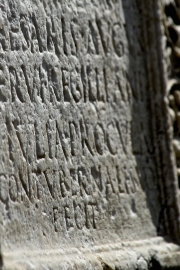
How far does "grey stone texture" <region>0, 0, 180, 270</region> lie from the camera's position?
9.21ft

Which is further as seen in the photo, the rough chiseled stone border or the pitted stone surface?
the rough chiseled stone border

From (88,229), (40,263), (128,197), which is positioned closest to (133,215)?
(128,197)

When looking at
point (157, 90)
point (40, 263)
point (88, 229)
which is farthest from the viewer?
point (157, 90)

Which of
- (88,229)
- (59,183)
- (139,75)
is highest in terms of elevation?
(139,75)

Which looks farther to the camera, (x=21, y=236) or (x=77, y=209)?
(x=77, y=209)

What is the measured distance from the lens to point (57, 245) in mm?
2881

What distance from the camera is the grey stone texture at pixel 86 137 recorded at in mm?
2807

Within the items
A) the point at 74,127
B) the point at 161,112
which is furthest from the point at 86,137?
the point at 161,112

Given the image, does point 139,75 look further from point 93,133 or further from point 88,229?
point 88,229

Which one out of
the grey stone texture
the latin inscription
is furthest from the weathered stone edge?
the latin inscription

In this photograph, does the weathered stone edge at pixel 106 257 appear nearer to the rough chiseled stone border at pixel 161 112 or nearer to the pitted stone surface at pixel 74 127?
the pitted stone surface at pixel 74 127

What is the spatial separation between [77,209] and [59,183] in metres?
0.15

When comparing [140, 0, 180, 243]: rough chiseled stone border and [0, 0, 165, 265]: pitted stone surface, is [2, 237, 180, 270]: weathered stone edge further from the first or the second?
[140, 0, 180, 243]: rough chiseled stone border

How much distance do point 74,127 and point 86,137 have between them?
3.2 inches
